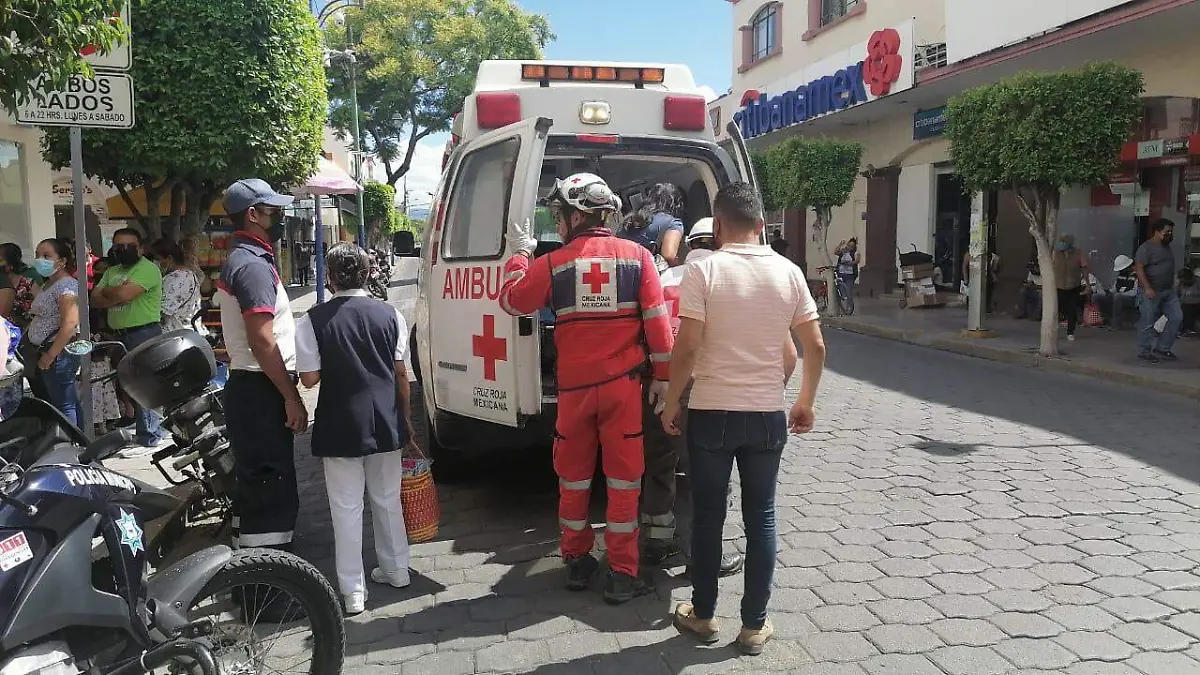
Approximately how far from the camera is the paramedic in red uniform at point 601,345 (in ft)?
12.4

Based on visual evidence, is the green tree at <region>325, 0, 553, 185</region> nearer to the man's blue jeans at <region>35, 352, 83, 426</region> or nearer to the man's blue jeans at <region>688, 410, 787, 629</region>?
the man's blue jeans at <region>35, 352, 83, 426</region>

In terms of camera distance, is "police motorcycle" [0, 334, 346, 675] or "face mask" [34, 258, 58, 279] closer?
"police motorcycle" [0, 334, 346, 675]

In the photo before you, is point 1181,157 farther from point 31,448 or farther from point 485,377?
point 31,448

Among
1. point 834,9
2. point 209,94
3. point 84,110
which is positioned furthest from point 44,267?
point 834,9

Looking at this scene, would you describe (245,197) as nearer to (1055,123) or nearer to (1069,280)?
(1055,123)

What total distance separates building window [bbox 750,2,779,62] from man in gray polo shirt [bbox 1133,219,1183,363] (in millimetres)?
15220

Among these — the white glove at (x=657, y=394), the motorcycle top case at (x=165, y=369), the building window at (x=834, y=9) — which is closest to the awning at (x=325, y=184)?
the motorcycle top case at (x=165, y=369)

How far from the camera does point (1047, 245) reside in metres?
11.5

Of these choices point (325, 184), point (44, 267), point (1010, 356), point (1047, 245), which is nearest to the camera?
point (44, 267)

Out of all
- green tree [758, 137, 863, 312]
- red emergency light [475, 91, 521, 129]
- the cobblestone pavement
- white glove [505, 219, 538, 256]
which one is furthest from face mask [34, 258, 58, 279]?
green tree [758, 137, 863, 312]

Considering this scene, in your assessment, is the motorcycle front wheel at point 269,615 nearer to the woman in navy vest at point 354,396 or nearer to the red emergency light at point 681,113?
the woman in navy vest at point 354,396

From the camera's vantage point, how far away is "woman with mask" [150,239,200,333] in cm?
667

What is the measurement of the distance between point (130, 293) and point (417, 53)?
26.5m

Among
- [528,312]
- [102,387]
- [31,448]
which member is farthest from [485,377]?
[102,387]
